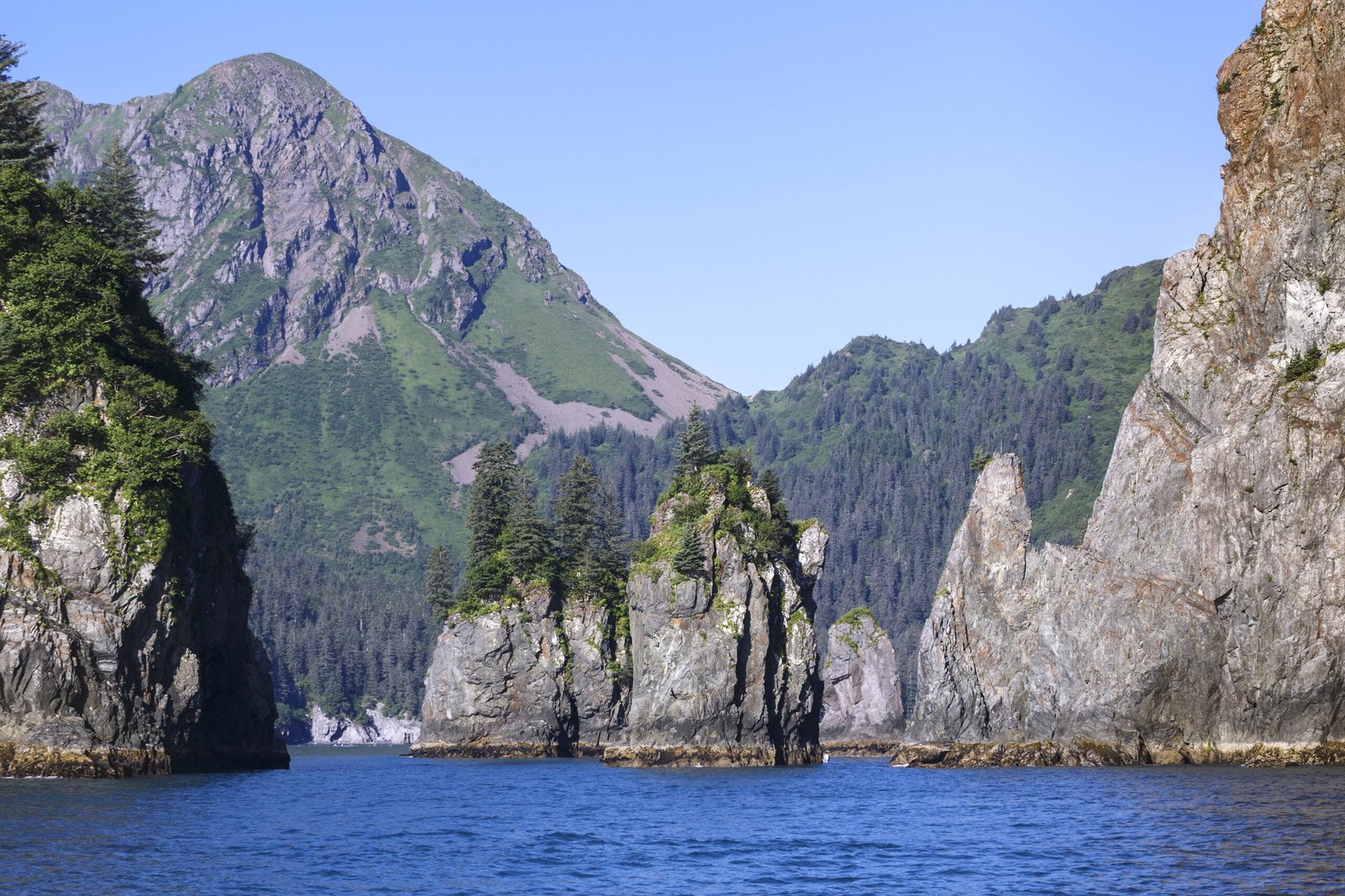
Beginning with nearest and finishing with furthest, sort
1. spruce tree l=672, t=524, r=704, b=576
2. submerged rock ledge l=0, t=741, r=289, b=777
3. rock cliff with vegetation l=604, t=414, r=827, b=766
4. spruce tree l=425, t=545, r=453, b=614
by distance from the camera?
submerged rock ledge l=0, t=741, r=289, b=777 → rock cliff with vegetation l=604, t=414, r=827, b=766 → spruce tree l=672, t=524, r=704, b=576 → spruce tree l=425, t=545, r=453, b=614

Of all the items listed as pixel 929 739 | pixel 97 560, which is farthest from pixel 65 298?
pixel 929 739

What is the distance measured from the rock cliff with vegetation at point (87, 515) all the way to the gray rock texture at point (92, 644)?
9 centimetres

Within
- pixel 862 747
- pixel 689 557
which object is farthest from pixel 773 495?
pixel 862 747

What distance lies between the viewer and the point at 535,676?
13312 cm

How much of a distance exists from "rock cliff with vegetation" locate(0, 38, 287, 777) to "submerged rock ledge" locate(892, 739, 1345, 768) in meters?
61.0

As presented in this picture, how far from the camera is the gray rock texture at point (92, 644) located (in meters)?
74.2

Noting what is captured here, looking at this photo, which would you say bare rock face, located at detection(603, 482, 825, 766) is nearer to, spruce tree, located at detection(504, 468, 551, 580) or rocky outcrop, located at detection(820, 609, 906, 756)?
spruce tree, located at detection(504, 468, 551, 580)

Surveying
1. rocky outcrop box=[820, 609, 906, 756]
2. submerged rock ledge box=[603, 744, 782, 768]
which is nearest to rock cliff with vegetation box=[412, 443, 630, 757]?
submerged rock ledge box=[603, 744, 782, 768]

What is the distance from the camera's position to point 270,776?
101 metres

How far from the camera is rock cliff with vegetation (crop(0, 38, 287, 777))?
74.9 metres

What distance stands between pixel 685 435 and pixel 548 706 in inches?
1234

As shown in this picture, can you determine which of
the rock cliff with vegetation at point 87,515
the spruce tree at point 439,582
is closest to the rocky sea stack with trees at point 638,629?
the spruce tree at point 439,582

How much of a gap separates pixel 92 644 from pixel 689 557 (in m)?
46.4

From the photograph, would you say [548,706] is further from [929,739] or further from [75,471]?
[75,471]
